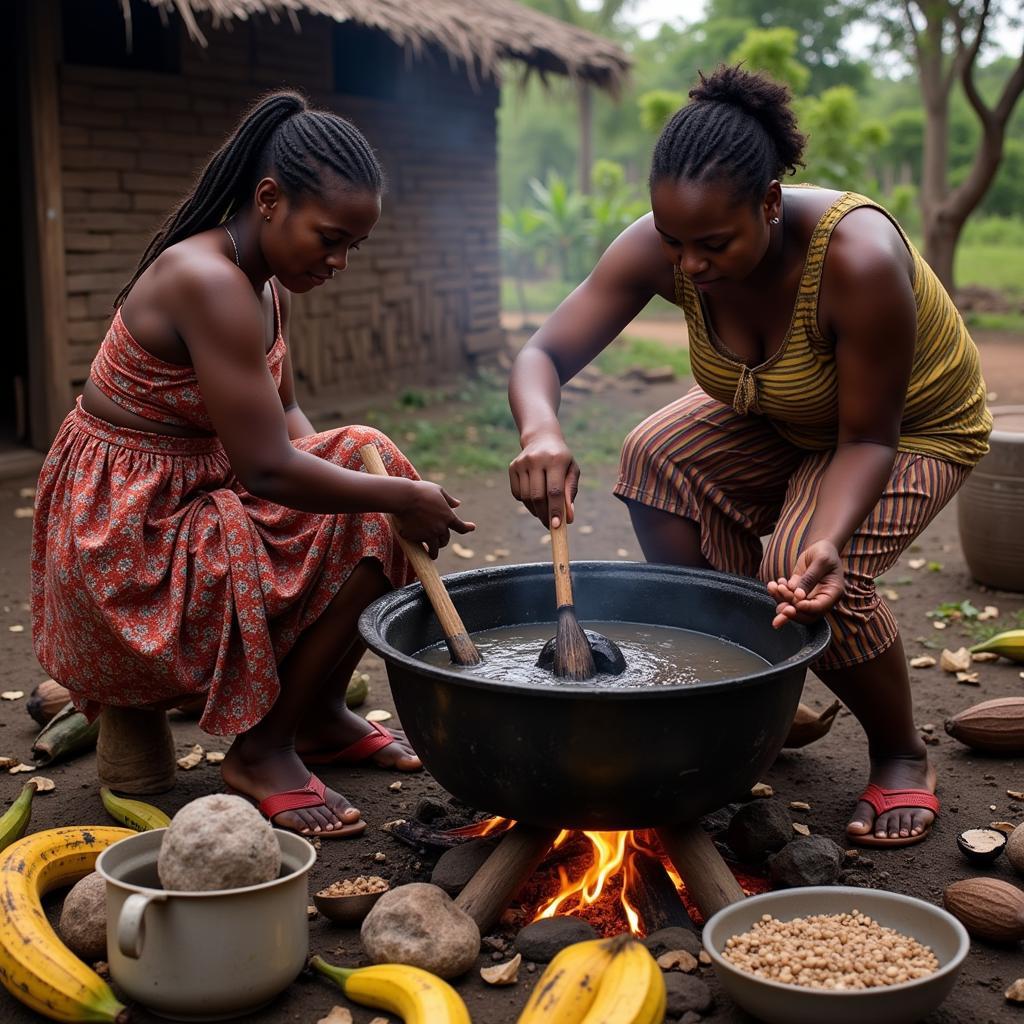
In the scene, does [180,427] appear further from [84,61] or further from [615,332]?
[84,61]

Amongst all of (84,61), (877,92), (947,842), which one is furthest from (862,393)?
(877,92)

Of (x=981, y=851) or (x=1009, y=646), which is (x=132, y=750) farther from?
(x=1009, y=646)

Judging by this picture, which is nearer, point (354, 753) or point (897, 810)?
point (897, 810)

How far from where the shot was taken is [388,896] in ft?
7.91

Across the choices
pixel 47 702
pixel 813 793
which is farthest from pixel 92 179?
pixel 813 793

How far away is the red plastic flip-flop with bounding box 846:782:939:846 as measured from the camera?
296 centimetres

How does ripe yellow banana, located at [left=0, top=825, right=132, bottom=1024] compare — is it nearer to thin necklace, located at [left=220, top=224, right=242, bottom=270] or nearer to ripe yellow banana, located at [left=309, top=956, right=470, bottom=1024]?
ripe yellow banana, located at [left=309, top=956, right=470, bottom=1024]

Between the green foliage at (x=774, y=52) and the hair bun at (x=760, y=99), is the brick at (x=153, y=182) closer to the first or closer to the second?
the hair bun at (x=760, y=99)

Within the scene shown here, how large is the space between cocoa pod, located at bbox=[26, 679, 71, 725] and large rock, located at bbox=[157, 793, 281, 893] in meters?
1.62

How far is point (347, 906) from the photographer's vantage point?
2545mm

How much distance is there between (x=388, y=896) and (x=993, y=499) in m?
3.38

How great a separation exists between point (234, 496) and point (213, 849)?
1061mm

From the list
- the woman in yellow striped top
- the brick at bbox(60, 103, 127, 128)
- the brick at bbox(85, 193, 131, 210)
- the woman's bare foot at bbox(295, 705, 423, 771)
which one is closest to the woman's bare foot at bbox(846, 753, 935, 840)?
the woman in yellow striped top

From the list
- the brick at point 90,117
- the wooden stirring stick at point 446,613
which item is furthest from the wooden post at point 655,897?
the brick at point 90,117
